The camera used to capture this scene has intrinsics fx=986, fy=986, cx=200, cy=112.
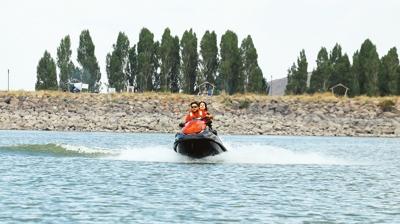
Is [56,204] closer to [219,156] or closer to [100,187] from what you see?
[100,187]

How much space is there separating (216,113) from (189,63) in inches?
709

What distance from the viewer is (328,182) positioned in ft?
109

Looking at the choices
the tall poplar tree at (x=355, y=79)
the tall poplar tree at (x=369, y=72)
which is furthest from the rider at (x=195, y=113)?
the tall poplar tree at (x=355, y=79)

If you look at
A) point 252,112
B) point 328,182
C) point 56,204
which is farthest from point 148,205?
point 252,112

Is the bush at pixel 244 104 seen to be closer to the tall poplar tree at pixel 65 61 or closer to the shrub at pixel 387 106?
the shrub at pixel 387 106

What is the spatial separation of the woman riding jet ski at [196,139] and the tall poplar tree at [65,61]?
7077 cm

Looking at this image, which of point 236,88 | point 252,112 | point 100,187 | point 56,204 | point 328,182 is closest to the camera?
point 56,204

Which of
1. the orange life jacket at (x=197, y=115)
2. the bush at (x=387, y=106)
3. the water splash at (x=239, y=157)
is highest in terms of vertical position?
the bush at (x=387, y=106)

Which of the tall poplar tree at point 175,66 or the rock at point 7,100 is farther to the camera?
the tall poplar tree at point 175,66

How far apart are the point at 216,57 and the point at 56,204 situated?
84812mm

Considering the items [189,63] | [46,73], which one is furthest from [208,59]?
[46,73]

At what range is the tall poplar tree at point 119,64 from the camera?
359 ft

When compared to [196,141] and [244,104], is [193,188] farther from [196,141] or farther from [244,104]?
[244,104]

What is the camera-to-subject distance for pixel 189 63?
4274 inches
